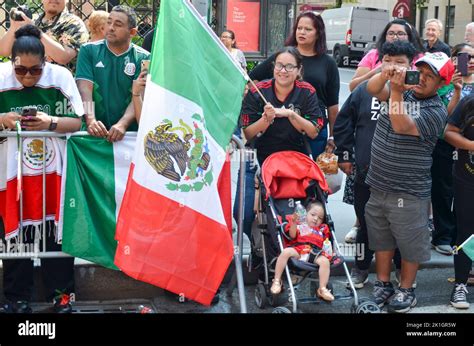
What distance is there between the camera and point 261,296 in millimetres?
5949

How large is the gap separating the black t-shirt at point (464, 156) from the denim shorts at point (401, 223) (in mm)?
426

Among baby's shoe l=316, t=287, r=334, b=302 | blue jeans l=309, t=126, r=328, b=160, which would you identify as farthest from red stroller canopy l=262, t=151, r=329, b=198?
baby's shoe l=316, t=287, r=334, b=302

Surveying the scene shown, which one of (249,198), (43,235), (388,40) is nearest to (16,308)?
(43,235)

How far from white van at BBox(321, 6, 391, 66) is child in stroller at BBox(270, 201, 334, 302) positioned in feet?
105

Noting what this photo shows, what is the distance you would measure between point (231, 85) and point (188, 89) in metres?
0.37

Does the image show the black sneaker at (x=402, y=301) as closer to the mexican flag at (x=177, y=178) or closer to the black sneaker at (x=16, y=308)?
the mexican flag at (x=177, y=178)

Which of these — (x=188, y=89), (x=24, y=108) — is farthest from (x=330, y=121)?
(x=24, y=108)

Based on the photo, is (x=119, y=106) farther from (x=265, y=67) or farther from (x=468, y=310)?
(x=468, y=310)

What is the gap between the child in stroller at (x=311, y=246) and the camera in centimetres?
564

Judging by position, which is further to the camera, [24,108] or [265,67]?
[265,67]

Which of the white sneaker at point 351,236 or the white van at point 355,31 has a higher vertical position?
the white van at point 355,31

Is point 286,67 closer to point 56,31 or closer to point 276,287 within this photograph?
point 276,287

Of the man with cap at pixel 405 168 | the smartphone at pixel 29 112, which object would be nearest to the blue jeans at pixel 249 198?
the man with cap at pixel 405 168
